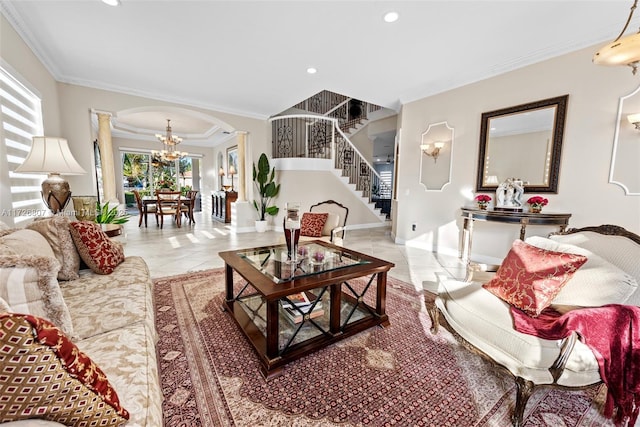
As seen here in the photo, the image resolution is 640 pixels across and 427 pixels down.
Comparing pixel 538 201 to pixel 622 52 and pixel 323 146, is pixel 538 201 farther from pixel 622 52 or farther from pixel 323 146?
pixel 323 146

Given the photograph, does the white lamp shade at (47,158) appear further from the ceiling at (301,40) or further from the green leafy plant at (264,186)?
the green leafy plant at (264,186)

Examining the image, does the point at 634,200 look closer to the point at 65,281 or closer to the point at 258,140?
the point at 65,281

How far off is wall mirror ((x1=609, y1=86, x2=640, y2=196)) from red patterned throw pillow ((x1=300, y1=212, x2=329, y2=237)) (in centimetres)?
324

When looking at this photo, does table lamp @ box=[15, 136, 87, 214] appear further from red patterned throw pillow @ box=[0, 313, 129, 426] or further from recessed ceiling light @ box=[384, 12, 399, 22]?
recessed ceiling light @ box=[384, 12, 399, 22]

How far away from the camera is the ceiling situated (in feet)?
8.05

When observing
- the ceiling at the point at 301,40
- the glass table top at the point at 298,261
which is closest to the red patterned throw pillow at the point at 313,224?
the glass table top at the point at 298,261

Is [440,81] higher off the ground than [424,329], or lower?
higher

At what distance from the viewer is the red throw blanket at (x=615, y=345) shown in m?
1.16

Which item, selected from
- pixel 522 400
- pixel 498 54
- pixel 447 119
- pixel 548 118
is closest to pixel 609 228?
pixel 522 400

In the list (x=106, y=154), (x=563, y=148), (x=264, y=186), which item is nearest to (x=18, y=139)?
(x=106, y=154)

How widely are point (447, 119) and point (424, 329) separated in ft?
11.2

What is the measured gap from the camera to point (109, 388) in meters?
0.71

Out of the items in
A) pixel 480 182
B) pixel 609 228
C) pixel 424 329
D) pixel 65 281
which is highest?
pixel 480 182

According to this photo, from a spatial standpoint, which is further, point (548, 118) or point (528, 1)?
point (548, 118)
